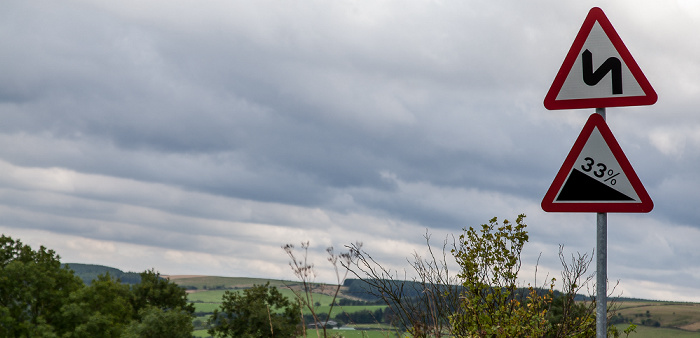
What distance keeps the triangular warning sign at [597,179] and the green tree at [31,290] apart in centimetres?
4775

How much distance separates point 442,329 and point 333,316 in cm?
112

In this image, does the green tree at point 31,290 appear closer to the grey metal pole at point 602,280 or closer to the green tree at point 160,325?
the green tree at point 160,325

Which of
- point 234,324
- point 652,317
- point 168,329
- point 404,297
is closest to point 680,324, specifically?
point 652,317

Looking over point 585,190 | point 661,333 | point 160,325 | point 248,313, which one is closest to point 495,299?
point 585,190

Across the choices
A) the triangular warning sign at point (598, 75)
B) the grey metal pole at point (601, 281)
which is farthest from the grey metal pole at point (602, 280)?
the triangular warning sign at point (598, 75)

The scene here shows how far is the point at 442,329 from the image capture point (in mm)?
6480

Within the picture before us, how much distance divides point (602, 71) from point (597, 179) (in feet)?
2.49

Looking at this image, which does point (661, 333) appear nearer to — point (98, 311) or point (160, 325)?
point (160, 325)

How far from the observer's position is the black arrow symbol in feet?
14.5

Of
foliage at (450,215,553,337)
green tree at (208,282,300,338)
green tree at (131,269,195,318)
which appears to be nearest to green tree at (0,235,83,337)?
green tree at (131,269,195,318)

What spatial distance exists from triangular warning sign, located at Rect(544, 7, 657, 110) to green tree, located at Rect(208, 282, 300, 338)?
5809 centimetres

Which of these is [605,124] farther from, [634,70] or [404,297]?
[404,297]

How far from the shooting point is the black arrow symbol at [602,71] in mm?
4410

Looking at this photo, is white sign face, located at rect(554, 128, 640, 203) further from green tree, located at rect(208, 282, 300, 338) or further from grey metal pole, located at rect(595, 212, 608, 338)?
green tree, located at rect(208, 282, 300, 338)
